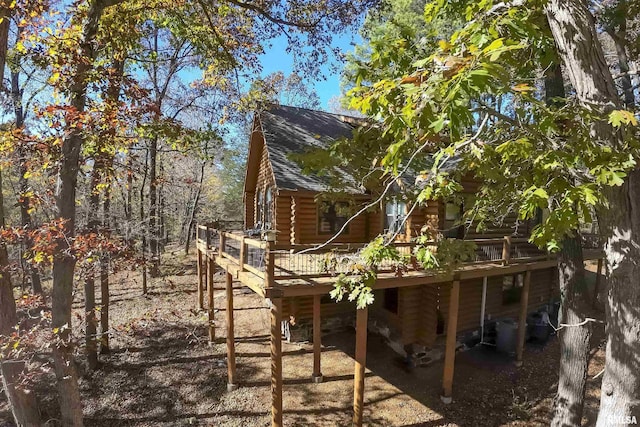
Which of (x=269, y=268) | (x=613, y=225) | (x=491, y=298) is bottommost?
(x=491, y=298)

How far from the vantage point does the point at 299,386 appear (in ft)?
35.1

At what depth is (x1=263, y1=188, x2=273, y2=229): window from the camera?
14336mm

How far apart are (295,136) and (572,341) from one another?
10.8m

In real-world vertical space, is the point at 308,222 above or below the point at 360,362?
above

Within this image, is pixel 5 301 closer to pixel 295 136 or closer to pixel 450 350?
pixel 295 136

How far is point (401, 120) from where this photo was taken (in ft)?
11.1

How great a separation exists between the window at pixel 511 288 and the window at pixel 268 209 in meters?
9.78

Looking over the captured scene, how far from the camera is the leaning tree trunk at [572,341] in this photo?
7.71m

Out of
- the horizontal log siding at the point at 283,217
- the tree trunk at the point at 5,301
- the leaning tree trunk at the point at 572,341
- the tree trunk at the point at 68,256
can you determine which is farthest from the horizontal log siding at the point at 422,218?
the tree trunk at the point at 5,301

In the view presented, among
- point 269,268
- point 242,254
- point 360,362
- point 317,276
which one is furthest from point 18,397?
point 360,362

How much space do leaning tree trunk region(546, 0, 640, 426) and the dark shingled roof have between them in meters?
6.58

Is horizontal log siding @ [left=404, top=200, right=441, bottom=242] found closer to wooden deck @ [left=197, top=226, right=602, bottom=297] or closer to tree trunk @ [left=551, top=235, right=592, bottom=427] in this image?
wooden deck @ [left=197, top=226, right=602, bottom=297]

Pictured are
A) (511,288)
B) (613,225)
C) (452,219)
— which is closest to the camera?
(613,225)

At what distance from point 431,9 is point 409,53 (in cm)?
96
